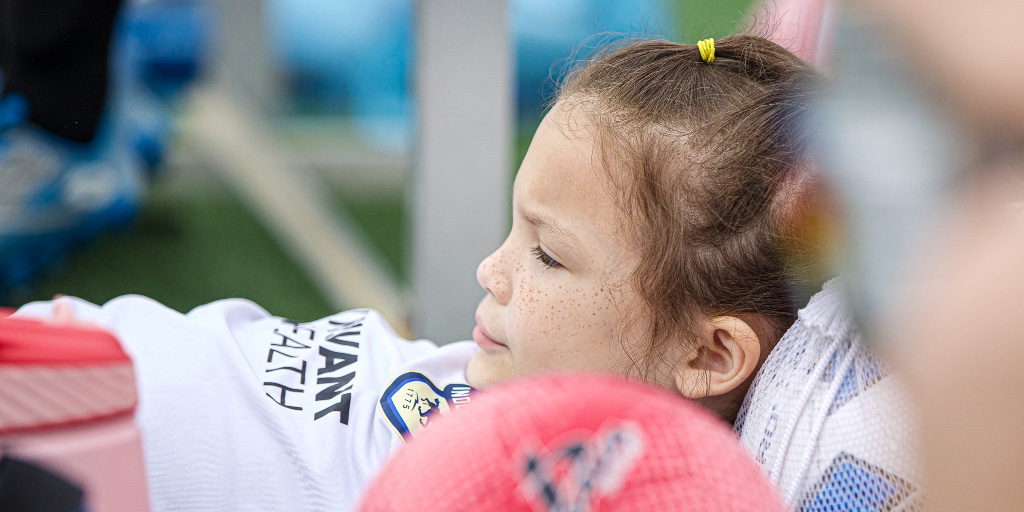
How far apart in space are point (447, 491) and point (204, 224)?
2.49m

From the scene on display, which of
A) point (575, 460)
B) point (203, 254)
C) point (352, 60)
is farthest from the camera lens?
point (352, 60)

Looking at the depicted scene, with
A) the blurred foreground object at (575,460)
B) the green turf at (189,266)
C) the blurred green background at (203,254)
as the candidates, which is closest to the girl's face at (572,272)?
the blurred foreground object at (575,460)

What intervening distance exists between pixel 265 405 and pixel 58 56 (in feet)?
2.71

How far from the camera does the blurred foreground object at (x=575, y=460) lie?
0.50 m

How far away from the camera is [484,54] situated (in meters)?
1.52

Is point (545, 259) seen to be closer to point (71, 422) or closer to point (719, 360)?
point (719, 360)

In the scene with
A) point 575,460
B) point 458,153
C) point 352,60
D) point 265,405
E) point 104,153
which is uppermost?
point 575,460

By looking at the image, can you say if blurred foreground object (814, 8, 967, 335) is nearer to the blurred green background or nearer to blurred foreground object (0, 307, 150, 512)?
blurred foreground object (0, 307, 150, 512)

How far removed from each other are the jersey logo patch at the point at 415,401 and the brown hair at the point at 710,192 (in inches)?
8.0

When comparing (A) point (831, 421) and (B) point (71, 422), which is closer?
(B) point (71, 422)

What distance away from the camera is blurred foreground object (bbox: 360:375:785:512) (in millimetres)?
503

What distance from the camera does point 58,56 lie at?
4.84 feet

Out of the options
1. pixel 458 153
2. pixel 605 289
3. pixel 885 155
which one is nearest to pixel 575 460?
pixel 885 155

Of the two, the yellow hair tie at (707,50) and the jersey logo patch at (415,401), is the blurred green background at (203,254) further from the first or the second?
the jersey logo patch at (415,401)
